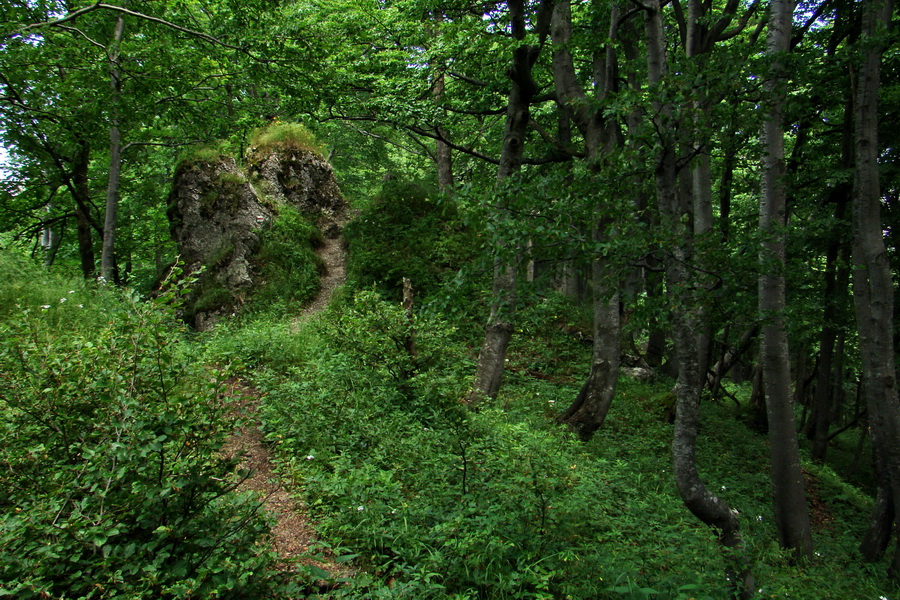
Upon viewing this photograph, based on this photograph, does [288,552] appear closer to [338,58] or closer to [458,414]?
[458,414]

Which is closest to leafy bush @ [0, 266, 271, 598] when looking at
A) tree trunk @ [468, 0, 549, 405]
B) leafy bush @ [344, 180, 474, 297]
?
tree trunk @ [468, 0, 549, 405]

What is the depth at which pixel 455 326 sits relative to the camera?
857cm

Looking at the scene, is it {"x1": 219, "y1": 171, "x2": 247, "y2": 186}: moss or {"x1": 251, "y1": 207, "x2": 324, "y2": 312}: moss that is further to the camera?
{"x1": 219, "y1": 171, "x2": 247, "y2": 186}: moss

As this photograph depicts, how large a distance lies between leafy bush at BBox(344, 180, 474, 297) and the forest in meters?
0.11

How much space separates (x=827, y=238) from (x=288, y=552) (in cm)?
1184

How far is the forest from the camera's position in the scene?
3.10 meters

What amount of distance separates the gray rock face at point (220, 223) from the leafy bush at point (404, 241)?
2570mm

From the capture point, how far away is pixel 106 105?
8609mm

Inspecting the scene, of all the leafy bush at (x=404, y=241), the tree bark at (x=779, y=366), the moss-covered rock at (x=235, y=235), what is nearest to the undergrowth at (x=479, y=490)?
the tree bark at (x=779, y=366)

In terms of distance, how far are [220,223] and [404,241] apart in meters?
4.90

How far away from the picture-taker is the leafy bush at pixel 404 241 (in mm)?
12469

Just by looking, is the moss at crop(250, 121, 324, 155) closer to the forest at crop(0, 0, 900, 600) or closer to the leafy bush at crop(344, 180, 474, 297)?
the forest at crop(0, 0, 900, 600)

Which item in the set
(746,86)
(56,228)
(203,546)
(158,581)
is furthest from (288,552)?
(56,228)

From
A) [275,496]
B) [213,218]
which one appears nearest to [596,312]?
[275,496]
